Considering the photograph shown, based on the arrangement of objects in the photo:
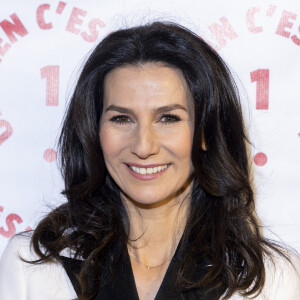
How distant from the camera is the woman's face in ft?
6.30

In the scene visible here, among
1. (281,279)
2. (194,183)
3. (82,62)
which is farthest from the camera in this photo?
(82,62)

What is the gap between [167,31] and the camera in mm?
2025

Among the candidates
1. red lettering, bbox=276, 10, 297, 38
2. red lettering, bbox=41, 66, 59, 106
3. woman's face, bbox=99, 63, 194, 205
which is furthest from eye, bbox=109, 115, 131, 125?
red lettering, bbox=276, 10, 297, 38

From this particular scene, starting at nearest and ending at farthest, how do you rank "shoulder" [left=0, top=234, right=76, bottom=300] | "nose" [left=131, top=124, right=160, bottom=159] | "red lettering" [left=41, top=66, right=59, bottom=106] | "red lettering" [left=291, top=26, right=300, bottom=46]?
1. "nose" [left=131, top=124, right=160, bottom=159]
2. "shoulder" [left=0, top=234, right=76, bottom=300]
3. "red lettering" [left=291, top=26, right=300, bottom=46]
4. "red lettering" [left=41, top=66, right=59, bottom=106]

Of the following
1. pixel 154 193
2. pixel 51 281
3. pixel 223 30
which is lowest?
pixel 51 281

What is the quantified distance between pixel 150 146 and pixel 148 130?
0.05 meters

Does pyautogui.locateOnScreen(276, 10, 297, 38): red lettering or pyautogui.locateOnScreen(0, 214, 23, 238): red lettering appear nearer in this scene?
pyautogui.locateOnScreen(276, 10, 297, 38): red lettering

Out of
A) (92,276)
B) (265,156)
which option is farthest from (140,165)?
(265,156)

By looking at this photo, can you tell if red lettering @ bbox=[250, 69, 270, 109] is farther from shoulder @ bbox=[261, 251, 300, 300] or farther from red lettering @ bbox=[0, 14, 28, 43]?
red lettering @ bbox=[0, 14, 28, 43]

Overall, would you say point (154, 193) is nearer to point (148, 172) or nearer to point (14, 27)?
point (148, 172)

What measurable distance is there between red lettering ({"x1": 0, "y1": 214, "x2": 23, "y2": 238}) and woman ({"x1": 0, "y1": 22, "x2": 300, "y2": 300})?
259 millimetres

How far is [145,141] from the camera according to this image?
189 centimetres

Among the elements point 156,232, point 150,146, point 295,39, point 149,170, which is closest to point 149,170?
point 149,170

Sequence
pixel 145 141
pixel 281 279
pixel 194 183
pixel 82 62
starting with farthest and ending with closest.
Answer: pixel 82 62 → pixel 194 183 → pixel 281 279 → pixel 145 141
